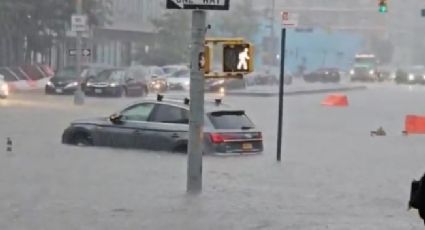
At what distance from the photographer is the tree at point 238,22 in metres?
A: 104

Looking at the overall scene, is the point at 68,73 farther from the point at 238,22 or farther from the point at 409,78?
the point at 409,78

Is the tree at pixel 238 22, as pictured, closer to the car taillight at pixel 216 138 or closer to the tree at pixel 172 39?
the tree at pixel 172 39

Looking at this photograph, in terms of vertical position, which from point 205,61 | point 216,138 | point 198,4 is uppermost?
point 198,4

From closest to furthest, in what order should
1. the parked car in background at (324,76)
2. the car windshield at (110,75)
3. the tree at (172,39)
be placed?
the car windshield at (110,75), the tree at (172,39), the parked car in background at (324,76)

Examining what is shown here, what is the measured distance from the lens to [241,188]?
56.5 ft

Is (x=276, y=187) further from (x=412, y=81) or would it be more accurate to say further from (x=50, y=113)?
(x=412, y=81)

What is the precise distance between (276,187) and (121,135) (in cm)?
603

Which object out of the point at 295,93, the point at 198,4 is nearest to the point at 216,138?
the point at 198,4

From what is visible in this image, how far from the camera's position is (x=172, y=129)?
22.3m

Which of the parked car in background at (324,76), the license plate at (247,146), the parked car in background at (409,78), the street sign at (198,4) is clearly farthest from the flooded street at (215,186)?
the parked car in background at (409,78)

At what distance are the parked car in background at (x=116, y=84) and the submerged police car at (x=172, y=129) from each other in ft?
99.3

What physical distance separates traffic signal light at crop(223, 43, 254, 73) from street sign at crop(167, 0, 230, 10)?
70 cm

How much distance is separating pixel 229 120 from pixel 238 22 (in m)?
83.7

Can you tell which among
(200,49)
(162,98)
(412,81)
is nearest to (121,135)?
(162,98)
